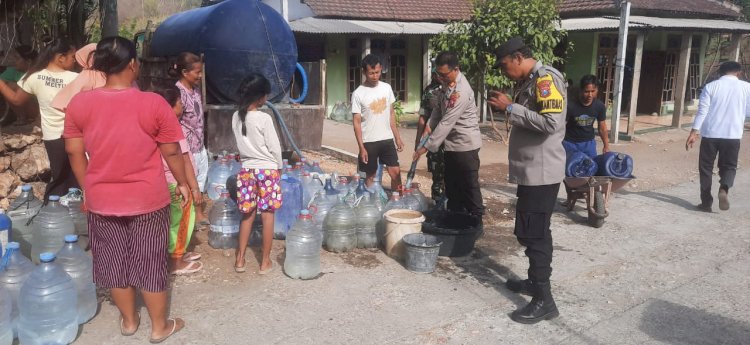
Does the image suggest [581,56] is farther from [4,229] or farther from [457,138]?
[4,229]

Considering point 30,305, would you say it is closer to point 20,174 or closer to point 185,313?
point 185,313

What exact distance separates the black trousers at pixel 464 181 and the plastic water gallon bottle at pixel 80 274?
3140 millimetres

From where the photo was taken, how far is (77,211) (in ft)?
15.3

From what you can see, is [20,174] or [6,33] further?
[6,33]

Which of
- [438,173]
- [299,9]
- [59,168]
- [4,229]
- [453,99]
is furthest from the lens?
[299,9]

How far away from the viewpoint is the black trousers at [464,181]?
522 cm

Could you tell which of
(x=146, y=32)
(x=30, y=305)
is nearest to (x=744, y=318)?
(x=30, y=305)

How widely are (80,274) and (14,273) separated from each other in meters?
0.36

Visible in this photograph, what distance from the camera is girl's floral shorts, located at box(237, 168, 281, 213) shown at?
423cm

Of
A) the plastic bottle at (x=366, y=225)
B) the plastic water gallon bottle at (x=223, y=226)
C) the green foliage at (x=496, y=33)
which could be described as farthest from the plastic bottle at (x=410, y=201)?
the green foliage at (x=496, y=33)

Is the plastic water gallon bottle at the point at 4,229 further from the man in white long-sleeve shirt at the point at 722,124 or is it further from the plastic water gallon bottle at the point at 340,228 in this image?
the man in white long-sleeve shirt at the point at 722,124

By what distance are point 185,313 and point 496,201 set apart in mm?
4354

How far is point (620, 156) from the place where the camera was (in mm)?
6090

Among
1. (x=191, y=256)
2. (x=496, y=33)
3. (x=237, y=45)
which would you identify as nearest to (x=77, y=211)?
(x=191, y=256)
